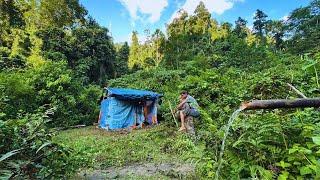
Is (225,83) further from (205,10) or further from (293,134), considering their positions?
(205,10)

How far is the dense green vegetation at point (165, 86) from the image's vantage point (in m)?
2.55

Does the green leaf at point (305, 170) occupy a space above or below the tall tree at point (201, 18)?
below

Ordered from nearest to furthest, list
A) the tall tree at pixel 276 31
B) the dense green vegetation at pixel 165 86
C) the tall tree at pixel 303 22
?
the dense green vegetation at pixel 165 86 → the tall tree at pixel 303 22 → the tall tree at pixel 276 31

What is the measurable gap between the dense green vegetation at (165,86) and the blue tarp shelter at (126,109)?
109 centimetres

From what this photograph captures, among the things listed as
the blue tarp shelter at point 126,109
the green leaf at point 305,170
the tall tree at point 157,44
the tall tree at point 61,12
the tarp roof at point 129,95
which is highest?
the tall tree at point 157,44

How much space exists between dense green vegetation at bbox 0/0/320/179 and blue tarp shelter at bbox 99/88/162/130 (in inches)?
43.0

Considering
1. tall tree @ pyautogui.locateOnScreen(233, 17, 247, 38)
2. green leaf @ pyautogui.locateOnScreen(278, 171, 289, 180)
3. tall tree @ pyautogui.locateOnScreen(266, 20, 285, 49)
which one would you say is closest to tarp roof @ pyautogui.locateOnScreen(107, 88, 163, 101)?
green leaf @ pyautogui.locateOnScreen(278, 171, 289, 180)

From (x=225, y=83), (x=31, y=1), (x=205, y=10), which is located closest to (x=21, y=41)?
(x=31, y=1)

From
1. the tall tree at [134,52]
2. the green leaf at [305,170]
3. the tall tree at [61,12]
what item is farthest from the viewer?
the tall tree at [134,52]

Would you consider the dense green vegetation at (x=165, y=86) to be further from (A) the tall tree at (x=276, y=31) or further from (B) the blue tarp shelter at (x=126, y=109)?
(B) the blue tarp shelter at (x=126, y=109)

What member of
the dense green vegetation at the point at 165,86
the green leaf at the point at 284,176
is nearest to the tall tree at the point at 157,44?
the dense green vegetation at the point at 165,86

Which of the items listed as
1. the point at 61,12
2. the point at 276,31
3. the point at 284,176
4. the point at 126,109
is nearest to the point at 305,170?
the point at 284,176

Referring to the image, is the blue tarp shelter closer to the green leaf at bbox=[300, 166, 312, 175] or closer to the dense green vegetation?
the dense green vegetation

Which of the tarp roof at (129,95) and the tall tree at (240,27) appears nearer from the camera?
the tarp roof at (129,95)
